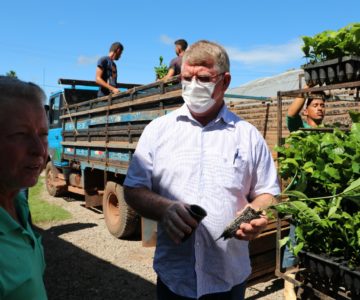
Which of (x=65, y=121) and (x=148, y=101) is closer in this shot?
(x=148, y=101)

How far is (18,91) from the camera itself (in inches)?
53.0

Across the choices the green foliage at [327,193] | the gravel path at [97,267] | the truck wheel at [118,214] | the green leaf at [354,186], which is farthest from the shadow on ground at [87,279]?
the green leaf at [354,186]

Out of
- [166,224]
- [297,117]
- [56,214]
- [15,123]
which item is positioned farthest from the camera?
[56,214]

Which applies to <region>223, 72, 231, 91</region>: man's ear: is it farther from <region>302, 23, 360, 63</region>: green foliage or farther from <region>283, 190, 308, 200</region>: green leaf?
<region>302, 23, 360, 63</region>: green foliage

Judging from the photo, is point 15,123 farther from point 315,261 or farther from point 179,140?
point 315,261

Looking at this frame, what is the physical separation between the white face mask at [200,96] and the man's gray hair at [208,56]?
0.09m

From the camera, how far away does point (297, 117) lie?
3.81 metres

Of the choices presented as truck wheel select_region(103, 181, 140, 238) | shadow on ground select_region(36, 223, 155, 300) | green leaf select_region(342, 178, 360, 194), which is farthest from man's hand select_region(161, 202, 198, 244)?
truck wheel select_region(103, 181, 140, 238)

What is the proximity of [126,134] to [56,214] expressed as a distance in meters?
3.34

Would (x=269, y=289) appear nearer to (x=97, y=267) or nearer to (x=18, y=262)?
(x=97, y=267)

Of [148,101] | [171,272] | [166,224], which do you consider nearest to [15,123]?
[166,224]

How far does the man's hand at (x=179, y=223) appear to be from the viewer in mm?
1595

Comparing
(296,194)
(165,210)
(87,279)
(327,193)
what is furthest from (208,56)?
(87,279)

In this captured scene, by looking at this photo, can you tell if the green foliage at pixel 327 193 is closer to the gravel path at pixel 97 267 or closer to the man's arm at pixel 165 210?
the man's arm at pixel 165 210
